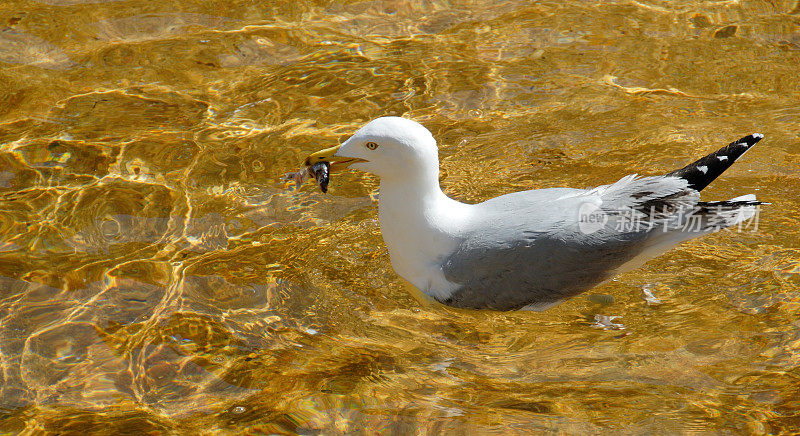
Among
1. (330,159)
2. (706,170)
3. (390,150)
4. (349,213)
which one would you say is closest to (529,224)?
(390,150)

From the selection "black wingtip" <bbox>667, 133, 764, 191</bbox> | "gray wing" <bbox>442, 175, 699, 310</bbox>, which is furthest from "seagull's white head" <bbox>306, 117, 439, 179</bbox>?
"black wingtip" <bbox>667, 133, 764, 191</bbox>

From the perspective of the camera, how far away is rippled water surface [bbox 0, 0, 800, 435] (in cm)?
371

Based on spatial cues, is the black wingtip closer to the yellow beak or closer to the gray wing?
the gray wing

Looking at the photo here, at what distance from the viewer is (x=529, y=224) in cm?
411

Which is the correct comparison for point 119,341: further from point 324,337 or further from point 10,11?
point 10,11

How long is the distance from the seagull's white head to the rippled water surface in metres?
0.73

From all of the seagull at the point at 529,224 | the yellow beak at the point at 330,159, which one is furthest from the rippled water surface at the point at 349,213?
the yellow beak at the point at 330,159

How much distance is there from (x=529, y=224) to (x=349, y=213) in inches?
55.0

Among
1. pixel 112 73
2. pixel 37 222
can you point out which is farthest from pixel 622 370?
pixel 112 73

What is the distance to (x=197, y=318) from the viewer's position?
4.29m

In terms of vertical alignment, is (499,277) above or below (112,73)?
below

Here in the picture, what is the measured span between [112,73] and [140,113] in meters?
0.69

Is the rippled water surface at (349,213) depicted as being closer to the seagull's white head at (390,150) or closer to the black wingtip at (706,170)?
the black wingtip at (706,170)

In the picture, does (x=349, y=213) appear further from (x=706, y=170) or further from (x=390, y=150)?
(x=706, y=170)
